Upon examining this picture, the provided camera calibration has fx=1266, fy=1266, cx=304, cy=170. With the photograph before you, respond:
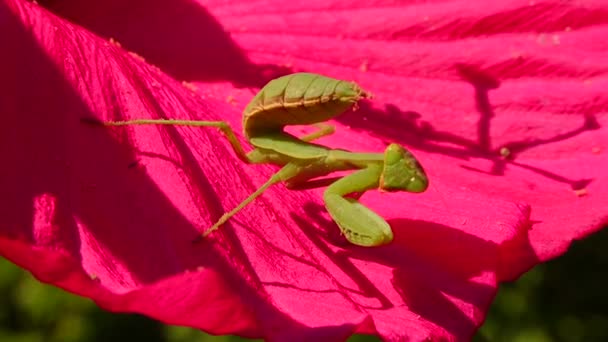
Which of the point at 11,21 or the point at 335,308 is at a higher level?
the point at 11,21

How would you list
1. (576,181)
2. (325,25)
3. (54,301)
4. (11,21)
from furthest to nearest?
(54,301), (325,25), (576,181), (11,21)

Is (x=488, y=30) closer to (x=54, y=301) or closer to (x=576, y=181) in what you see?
(x=576, y=181)

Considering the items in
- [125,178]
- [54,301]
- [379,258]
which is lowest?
[54,301]

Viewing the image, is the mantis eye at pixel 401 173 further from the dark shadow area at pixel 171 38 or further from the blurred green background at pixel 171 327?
the blurred green background at pixel 171 327

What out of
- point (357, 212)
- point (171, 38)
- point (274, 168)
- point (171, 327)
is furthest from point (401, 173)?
point (171, 327)

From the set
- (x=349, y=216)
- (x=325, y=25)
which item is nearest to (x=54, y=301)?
(x=325, y=25)

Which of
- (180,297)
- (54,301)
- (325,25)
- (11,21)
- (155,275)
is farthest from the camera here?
(54,301)
